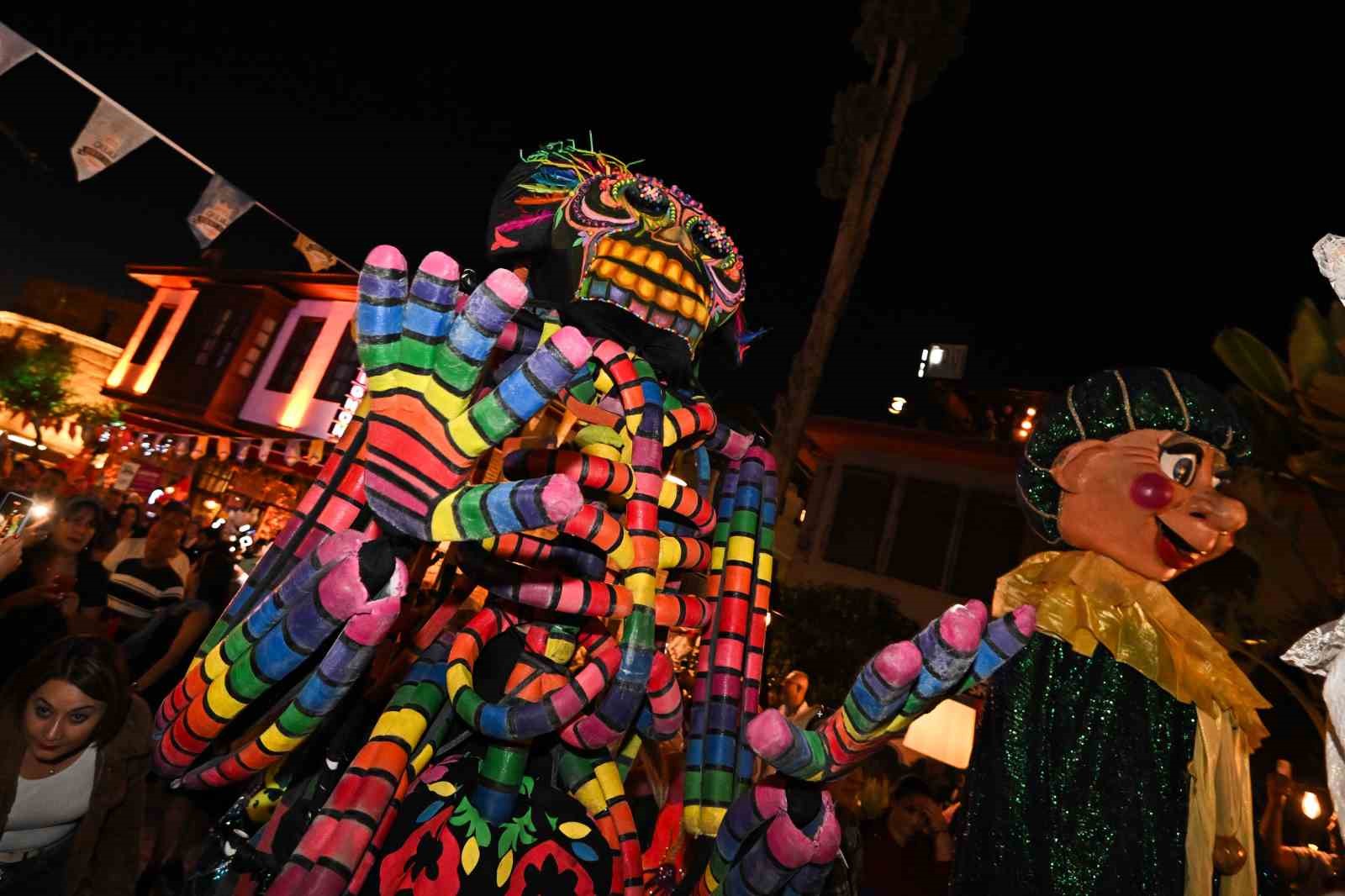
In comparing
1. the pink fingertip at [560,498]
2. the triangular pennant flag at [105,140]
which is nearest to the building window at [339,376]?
the triangular pennant flag at [105,140]

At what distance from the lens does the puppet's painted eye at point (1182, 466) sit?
7.13 feet

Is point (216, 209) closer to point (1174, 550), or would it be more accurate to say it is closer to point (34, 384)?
point (1174, 550)

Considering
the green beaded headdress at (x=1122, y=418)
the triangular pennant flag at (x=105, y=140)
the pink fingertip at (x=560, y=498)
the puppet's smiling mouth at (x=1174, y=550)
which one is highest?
the triangular pennant flag at (x=105, y=140)

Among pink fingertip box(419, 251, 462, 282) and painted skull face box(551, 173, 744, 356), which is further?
painted skull face box(551, 173, 744, 356)

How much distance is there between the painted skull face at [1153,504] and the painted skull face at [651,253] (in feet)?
3.96

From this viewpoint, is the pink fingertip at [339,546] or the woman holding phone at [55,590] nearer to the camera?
the pink fingertip at [339,546]

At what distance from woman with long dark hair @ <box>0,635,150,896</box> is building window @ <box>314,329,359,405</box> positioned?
1515 centimetres

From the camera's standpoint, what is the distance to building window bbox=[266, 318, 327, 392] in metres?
17.8

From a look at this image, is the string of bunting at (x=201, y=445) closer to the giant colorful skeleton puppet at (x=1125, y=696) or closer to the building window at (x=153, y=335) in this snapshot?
the building window at (x=153, y=335)

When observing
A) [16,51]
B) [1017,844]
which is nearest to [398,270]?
[1017,844]

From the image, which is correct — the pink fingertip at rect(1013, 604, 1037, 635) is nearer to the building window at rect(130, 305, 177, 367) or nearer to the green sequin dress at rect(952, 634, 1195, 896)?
the green sequin dress at rect(952, 634, 1195, 896)

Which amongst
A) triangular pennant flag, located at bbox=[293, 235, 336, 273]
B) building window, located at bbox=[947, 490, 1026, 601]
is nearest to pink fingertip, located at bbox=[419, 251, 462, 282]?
triangular pennant flag, located at bbox=[293, 235, 336, 273]

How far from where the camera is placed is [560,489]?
45.1 inches

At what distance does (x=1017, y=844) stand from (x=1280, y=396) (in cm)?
433
